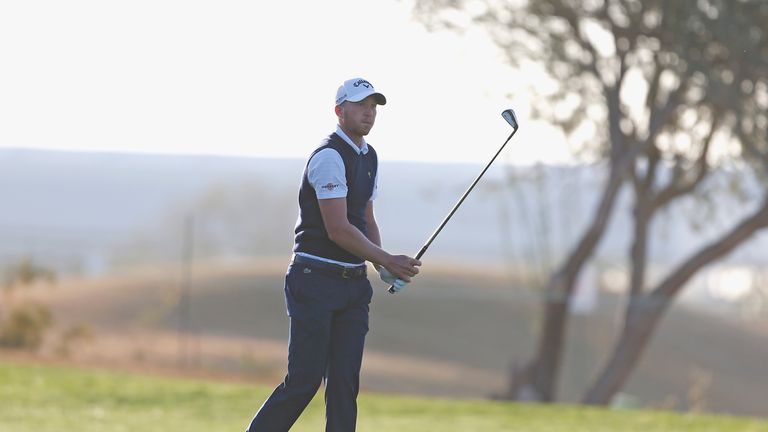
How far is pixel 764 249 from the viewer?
5738 centimetres

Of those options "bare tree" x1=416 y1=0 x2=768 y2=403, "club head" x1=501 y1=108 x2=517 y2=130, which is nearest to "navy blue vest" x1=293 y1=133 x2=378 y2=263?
"club head" x1=501 y1=108 x2=517 y2=130

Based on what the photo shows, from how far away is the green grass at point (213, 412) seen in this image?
12.0m

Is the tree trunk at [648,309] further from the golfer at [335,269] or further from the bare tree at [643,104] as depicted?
the golfer at [335,269]

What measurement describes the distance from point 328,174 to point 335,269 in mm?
474

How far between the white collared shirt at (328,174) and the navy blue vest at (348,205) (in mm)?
54

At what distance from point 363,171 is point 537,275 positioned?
57.1ft

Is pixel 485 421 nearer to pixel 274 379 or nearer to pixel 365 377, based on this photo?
pixel 274 379

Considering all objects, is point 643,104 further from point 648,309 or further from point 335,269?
point 335,269

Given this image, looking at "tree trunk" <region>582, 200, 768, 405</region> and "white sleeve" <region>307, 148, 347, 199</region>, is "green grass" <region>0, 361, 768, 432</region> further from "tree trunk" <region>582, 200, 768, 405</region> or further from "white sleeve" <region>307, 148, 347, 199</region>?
"tree trunk" <region>582, 200, 768, 405</region>

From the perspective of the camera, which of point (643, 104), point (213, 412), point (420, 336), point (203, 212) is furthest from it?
point (203, 212)

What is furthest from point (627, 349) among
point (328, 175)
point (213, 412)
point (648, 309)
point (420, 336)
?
point (328, 175)

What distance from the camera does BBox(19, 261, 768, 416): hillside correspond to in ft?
78.3

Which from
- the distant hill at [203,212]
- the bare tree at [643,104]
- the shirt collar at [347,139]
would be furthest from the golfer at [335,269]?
the distant hill at [203,212]

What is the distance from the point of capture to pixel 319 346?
278 inches
